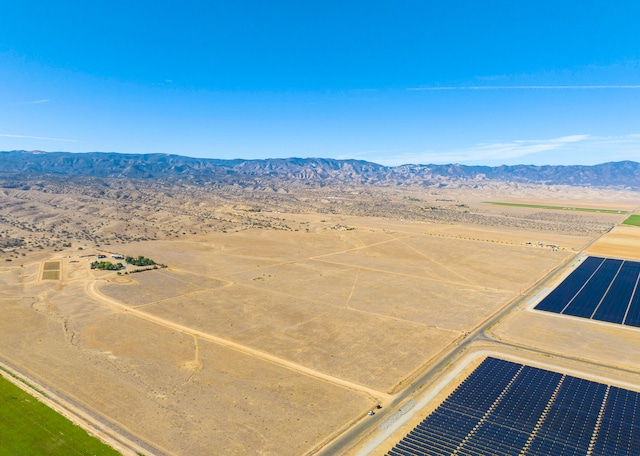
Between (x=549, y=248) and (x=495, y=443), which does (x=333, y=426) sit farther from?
(x=549, y=248)

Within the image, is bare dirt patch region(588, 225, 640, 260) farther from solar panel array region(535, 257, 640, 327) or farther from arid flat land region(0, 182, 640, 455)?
solar panel array region(535, 257, 640, 327)

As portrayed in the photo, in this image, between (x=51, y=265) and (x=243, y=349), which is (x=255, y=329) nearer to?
(x=243, y=349)

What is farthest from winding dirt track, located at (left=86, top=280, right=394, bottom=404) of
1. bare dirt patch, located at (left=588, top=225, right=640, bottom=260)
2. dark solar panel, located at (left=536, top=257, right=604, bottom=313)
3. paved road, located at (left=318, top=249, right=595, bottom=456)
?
bare dirt patch, located at (left=588, top=225, right=640, bottom=260)

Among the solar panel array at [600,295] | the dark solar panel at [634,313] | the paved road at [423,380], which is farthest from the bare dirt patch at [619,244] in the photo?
the paved road at [423,380]

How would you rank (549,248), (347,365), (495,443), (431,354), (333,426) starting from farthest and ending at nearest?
(549,248), (431,354), (347,365), (333,426), (495,443)

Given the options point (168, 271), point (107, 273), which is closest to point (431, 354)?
point (168, 271)
